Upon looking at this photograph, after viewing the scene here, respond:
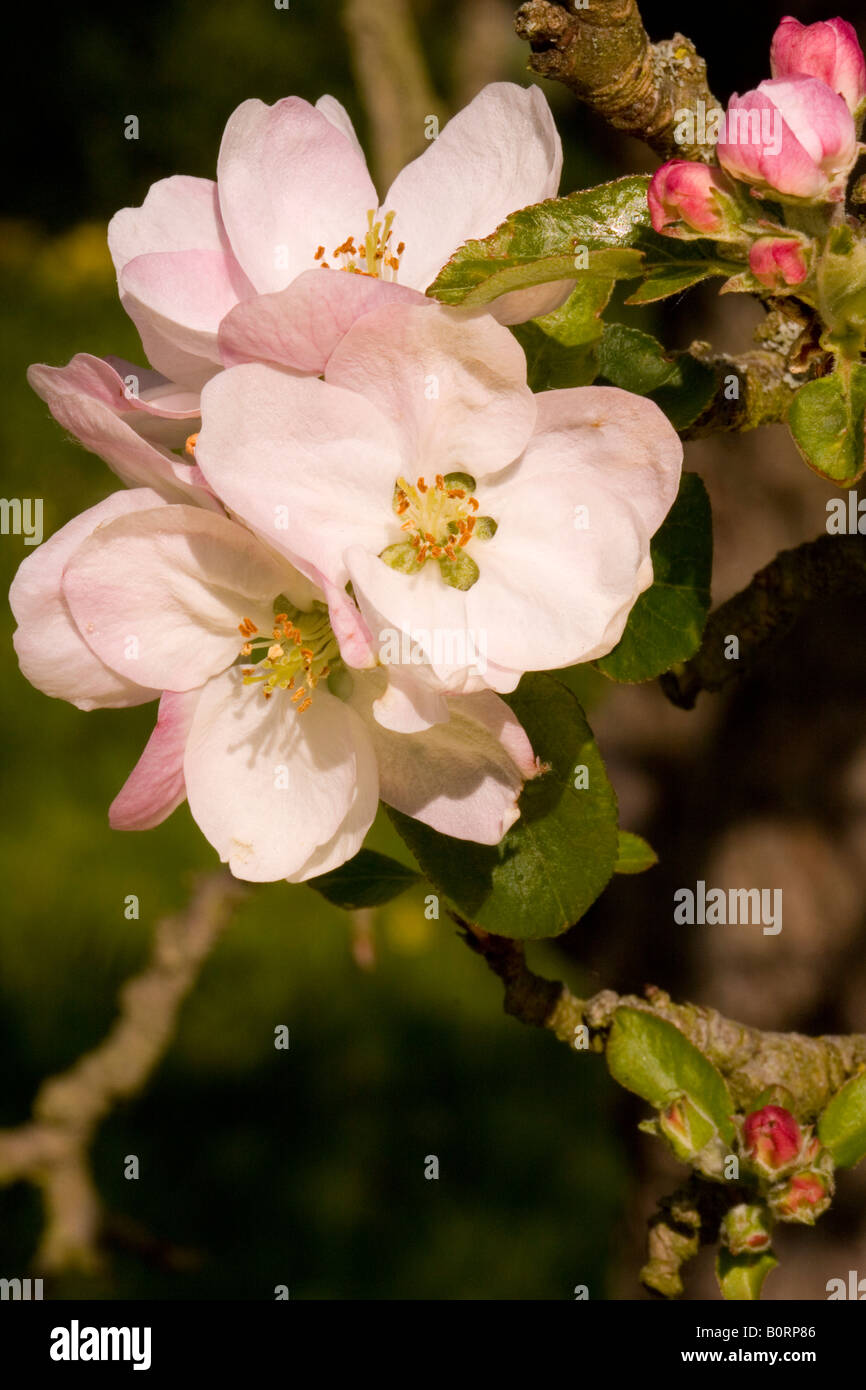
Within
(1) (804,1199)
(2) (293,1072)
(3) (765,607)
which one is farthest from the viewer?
(2) (293,1072)

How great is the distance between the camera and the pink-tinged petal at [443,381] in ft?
1.98

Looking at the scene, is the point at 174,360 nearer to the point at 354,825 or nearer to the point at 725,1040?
the point at 354,825

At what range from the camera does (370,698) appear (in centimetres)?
71

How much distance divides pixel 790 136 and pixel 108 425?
0.34m

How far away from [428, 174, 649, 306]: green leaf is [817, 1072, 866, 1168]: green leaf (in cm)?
61

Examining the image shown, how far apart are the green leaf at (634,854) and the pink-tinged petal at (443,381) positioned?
1.37ft

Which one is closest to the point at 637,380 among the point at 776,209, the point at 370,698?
the point at 776,209

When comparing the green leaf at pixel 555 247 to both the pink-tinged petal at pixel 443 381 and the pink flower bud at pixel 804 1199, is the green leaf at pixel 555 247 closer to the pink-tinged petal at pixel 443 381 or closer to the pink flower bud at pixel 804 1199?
the pink-tinged petal at pixel 443 381

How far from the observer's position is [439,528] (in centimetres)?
67

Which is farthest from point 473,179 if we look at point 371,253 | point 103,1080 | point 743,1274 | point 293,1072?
point 293,1072

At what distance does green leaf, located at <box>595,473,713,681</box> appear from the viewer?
788 mm

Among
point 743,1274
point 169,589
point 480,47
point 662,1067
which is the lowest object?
point 743,1274

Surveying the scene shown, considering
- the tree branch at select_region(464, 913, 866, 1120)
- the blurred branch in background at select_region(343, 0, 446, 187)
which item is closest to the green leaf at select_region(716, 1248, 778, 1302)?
the tree branch at select_region(464, 913, 866, 1120)

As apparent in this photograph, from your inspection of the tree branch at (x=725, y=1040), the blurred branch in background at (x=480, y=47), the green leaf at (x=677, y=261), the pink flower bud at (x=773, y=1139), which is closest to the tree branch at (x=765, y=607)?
the tree branch at (x=725, y=1040)
